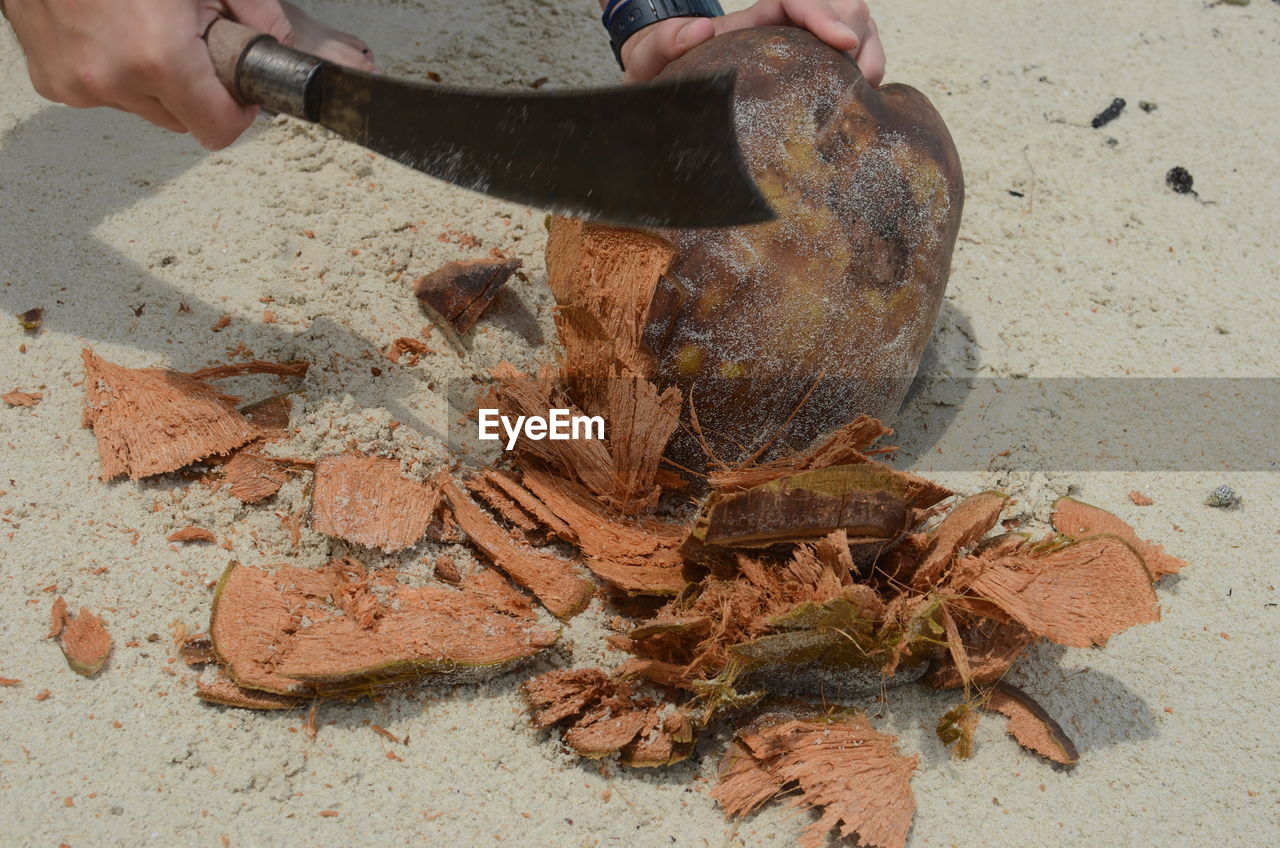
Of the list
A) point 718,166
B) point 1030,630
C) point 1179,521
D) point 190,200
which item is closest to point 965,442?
point 1179,521

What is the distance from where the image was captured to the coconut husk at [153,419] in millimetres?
2107

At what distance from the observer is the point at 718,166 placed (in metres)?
1.67

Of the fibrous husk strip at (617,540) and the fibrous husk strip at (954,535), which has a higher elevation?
the fibrous husk strip at (954,535)

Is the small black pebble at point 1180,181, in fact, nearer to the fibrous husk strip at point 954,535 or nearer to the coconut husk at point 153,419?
the fibrous husk strip at point 954,535

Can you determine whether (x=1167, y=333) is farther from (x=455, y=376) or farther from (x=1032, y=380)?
(x=455, y=376)

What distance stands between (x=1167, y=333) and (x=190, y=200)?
9.39 ft

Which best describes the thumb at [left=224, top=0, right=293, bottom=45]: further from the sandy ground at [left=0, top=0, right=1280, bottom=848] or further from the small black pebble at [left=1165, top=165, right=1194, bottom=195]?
the small black pebble at [left=1165, top=165, right=1194, bottom=195]

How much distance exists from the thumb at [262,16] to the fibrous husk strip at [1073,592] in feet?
5.96

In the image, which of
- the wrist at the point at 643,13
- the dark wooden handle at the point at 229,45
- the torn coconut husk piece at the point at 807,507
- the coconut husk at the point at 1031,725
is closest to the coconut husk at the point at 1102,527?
the coconut husk at the point at 1031,725

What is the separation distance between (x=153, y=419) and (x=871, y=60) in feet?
6.36

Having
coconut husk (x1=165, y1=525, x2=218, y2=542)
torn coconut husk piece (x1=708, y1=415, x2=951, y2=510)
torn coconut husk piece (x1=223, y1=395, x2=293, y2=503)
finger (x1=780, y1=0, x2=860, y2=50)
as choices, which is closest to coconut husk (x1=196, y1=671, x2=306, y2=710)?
coconut husk (x1=165, y1=525, x2=218, y2=542)

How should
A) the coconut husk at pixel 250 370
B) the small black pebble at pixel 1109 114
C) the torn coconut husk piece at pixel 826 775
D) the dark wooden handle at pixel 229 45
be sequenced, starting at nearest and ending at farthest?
1. the torn coconut husk piece at pixel 826 775
2. the dark wooden handle at pixel 229 45
3. the coconut husk at pixel 250 370
4. the small black pebble at pixel 1109 114

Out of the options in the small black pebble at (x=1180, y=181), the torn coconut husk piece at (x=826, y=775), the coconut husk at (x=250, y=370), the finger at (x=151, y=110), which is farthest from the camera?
the small black pebble at (x=1180, y=181)

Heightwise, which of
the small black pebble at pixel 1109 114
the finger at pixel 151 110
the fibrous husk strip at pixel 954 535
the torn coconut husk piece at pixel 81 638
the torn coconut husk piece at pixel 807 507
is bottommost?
the torn coconut husk piece at pixel 81 638
